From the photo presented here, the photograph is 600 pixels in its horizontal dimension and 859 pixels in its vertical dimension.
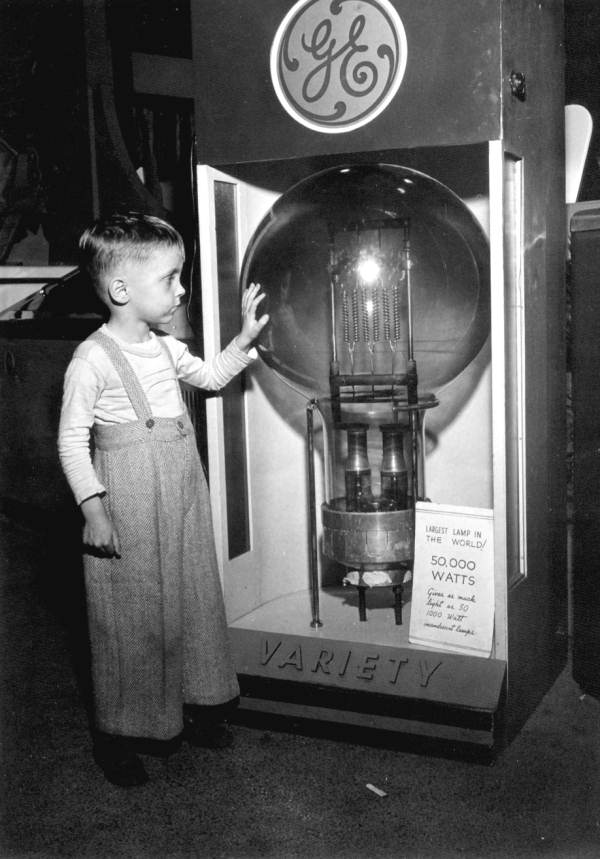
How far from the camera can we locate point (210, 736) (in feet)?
6.50

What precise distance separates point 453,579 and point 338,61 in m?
1.13

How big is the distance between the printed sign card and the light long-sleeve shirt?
2.07 ft

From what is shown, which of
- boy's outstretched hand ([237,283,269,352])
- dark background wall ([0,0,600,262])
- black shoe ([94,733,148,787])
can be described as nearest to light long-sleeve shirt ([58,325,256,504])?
boy's outstretched hand ([237,283,269,352])

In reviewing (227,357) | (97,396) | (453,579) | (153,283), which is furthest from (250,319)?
(453,579)

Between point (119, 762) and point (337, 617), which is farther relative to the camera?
point (337, 617)

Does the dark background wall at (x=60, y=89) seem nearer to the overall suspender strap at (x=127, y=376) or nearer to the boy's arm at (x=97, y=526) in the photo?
the overall suspender strap at (x=127, y=376)

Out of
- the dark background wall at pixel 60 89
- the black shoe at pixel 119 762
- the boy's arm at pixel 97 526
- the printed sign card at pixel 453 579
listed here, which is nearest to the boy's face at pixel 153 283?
the boy's arm at pixel 97 526

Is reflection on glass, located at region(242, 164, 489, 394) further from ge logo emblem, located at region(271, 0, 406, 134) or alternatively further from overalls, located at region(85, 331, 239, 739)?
overalls, located at region(85, 331, 239, 739)

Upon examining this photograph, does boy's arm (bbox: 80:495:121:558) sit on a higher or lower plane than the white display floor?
higher

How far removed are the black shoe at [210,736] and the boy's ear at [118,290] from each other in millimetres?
962

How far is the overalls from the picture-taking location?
1.81 m

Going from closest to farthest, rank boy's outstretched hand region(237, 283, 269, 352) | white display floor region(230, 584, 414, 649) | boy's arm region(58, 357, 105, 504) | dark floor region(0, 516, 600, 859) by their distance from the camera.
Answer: dark floor region(0, 516, 600, 859)
boy's arm region(58, 357, 105, 504)
boy's outstretched hand region(237, 283, 269, 352)
white display floor region(230, 584, 414, 649)

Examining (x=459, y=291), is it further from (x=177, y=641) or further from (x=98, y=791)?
(x=98, y=791)

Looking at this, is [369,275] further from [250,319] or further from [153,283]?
[153,283]
